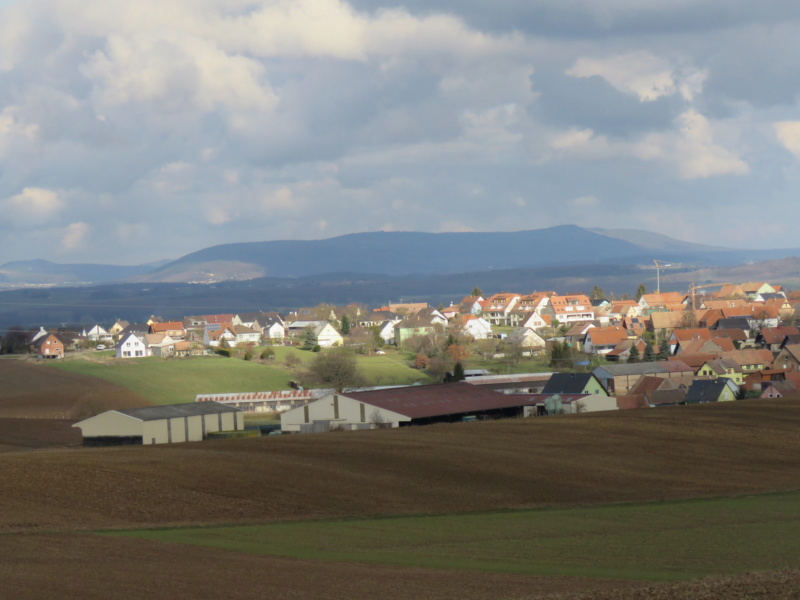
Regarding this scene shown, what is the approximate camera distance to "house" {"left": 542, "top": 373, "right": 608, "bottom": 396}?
59.9 m

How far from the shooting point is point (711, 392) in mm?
59281

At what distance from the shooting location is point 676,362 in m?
73.3

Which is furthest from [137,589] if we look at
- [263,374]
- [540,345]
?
[540,345]

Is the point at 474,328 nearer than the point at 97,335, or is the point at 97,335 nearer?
the point at 474,328

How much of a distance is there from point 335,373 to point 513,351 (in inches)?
791

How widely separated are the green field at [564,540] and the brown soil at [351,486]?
46.2 inches

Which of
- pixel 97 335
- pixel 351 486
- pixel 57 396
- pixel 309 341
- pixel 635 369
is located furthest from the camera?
pixel 97 335

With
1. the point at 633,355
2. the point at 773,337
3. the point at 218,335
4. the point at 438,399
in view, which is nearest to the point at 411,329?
the point at 218,335

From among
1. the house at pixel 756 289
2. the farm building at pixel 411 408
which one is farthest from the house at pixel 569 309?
the farm building at pixel 411 408

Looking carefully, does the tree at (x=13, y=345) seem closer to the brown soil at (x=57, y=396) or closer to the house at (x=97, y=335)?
the house at (x=97, y=335)

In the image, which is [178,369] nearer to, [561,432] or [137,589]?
[561,432]

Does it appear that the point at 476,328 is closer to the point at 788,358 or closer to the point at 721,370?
the point at 788,358

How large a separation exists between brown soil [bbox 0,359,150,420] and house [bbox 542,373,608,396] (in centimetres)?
2469

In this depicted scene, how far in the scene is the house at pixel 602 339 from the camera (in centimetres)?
9481
